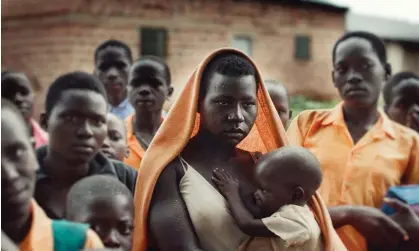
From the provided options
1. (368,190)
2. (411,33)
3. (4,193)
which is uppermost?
(4,193)

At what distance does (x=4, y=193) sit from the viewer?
154cm

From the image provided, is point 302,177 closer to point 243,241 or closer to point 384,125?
point 243,241

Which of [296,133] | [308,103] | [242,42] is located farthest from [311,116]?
[308,103]

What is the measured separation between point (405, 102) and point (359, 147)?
5.29 feet

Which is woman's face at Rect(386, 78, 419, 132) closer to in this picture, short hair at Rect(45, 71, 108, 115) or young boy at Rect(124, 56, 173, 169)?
young boy at Rect(124, 56, 173, 169)

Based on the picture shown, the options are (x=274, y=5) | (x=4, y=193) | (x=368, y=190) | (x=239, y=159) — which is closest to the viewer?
(x=4, y=193)

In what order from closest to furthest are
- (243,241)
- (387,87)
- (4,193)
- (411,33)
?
1. (4,193)
2. (243,241)
3. (387,87)
4. (411,33)

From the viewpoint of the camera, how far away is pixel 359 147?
3324 mm

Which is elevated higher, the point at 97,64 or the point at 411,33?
the point at 97,64

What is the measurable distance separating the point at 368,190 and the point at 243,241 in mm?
1109

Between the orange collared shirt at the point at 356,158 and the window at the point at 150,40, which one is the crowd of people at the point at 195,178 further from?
the window at the point at 150,40

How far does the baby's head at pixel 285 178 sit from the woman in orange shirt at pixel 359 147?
0.69m

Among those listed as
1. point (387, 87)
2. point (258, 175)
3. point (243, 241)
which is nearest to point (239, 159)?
point (258, 175)

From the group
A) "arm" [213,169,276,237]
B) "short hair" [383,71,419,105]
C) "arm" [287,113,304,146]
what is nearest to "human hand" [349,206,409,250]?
"arm" [287,113,304,146]
